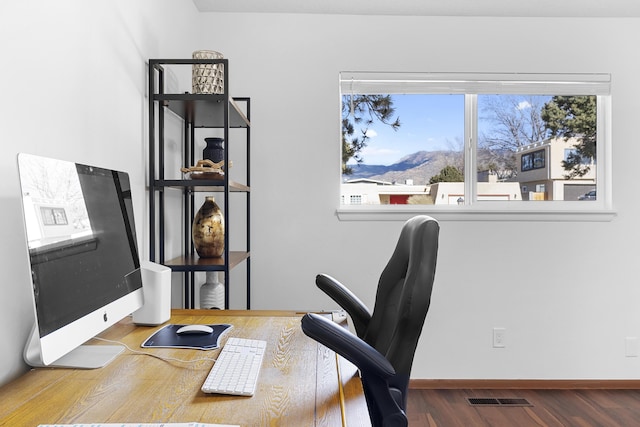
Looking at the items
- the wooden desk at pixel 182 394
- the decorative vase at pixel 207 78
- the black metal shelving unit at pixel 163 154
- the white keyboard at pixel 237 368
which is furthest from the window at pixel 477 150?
the wooden desk at pixel 182 394

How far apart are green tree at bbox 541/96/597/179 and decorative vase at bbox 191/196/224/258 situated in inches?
88.7

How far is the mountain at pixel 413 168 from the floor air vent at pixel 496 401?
53.5 inches

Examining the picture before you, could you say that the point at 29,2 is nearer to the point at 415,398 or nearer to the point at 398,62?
the point at 398,62

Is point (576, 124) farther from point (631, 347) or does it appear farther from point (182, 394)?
point (182, 394)

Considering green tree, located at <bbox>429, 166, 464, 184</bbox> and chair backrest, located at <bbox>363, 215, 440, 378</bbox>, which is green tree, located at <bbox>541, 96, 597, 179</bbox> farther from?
chair backrest, located at <bbox>363, 215, 440, 378</bbox>

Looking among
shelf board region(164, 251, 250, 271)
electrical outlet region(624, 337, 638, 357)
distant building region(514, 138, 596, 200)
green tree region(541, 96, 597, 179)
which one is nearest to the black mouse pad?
shelf board region(164, 251, 250, 271)

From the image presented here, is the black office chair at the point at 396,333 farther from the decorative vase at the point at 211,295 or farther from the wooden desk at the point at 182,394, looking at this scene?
the decorative vase at the point at 211,295

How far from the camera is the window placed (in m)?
3.10

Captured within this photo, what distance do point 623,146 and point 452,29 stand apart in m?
1.31

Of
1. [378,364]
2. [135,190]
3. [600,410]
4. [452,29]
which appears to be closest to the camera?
[378,364]

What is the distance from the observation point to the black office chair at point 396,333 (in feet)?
3.60

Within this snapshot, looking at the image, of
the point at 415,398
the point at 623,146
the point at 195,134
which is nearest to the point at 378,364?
the point at 415,398

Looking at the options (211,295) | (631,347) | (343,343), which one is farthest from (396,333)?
(631,347)

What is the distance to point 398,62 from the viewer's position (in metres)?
2.99
